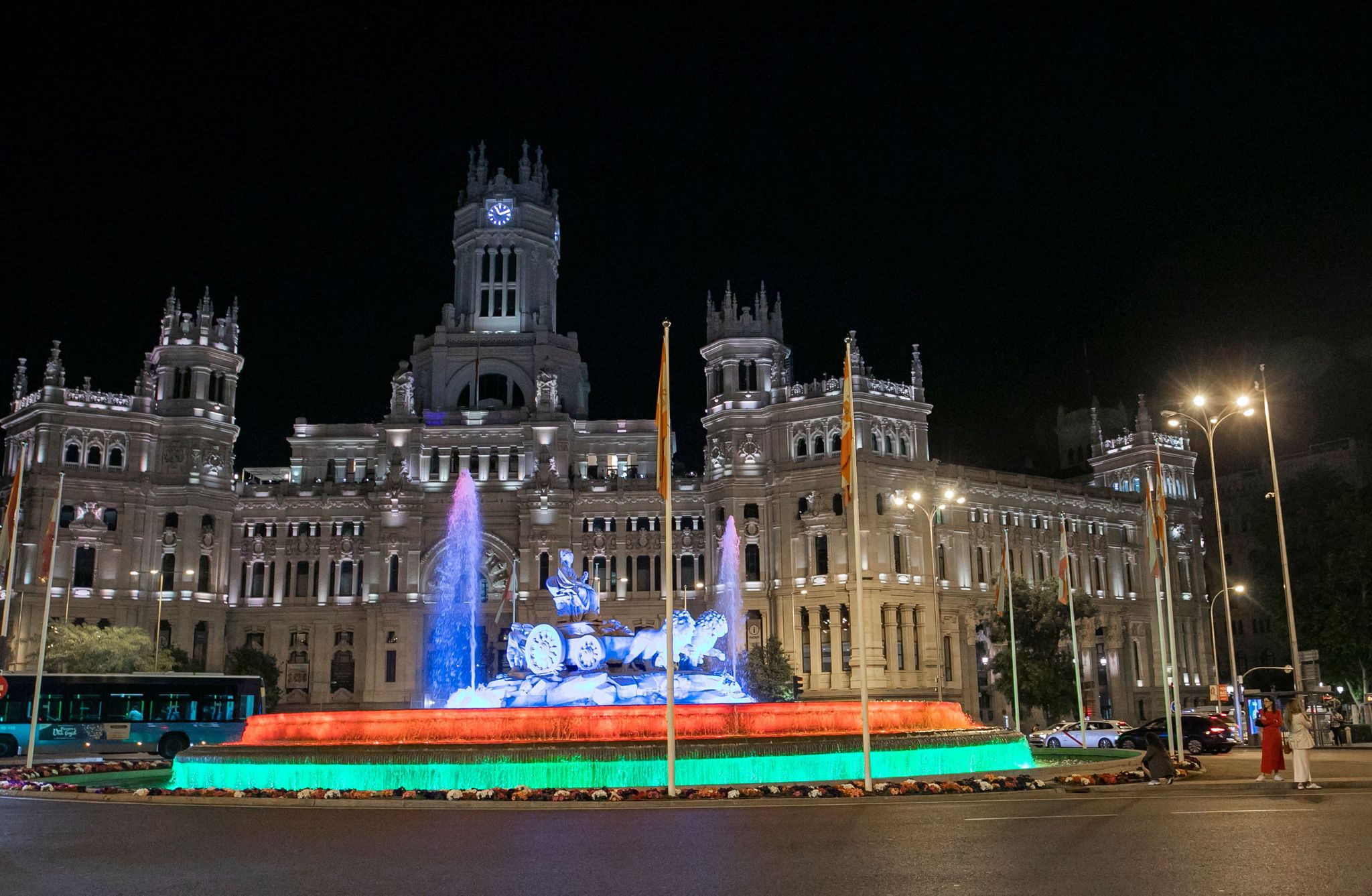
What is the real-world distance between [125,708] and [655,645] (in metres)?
30.2

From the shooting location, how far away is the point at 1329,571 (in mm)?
82062

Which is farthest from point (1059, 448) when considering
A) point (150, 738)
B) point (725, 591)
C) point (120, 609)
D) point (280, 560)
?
point (150, 738)

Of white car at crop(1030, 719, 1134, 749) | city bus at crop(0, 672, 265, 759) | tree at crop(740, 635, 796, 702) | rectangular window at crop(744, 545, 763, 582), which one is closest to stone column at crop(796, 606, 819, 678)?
tree at crop(740, 635, 796, 702)

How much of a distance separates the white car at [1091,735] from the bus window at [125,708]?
42391 mm

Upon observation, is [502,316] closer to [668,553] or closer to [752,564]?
[752,564]

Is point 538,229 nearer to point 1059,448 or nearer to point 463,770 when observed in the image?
point 1059,448

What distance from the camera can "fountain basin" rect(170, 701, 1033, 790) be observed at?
1169 inches

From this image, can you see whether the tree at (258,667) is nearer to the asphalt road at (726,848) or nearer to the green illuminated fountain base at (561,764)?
the green illuminated fountain base at (561,764)

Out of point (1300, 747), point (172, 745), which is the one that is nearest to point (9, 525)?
point (172, 745)

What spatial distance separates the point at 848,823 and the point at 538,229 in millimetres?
102180

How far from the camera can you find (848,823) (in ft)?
72.8

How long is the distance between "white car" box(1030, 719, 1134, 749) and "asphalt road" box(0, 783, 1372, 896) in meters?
31.7

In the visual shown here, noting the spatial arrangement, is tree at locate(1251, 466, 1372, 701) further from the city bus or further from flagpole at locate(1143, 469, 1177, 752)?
the city bus

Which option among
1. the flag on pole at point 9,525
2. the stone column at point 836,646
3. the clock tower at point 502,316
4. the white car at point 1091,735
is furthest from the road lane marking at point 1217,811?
the clock tower at point 502,316
